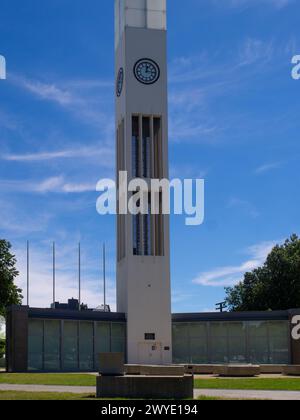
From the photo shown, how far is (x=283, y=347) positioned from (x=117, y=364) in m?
36.1

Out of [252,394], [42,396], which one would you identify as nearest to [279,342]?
[252,394]

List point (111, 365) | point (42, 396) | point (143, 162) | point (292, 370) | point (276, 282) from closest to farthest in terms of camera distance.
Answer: point (42, 396), point (111, 365), point (292, 370), point (143, 162), point (276, 282)

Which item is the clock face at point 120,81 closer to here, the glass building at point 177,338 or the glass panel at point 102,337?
the glass building at point 177,338

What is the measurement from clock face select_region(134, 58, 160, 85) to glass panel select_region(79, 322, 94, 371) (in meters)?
19.4

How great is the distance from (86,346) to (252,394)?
33470mm

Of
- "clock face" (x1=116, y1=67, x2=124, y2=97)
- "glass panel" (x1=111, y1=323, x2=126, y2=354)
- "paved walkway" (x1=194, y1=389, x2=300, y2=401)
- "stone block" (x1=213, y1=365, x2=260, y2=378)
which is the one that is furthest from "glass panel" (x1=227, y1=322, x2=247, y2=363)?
"paved walkway" (x1=194, y1=389, x2=300, y2=401)

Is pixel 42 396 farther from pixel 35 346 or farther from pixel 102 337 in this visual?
pixel 102 337

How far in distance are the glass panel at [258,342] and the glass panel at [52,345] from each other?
47.8 ft

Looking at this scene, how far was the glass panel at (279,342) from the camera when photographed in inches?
2345

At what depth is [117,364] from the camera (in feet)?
84.3

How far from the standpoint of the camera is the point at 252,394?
84.9 feet

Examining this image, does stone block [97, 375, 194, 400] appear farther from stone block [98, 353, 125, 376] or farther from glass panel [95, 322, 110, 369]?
glass panel [95, 322, 110, 369]
